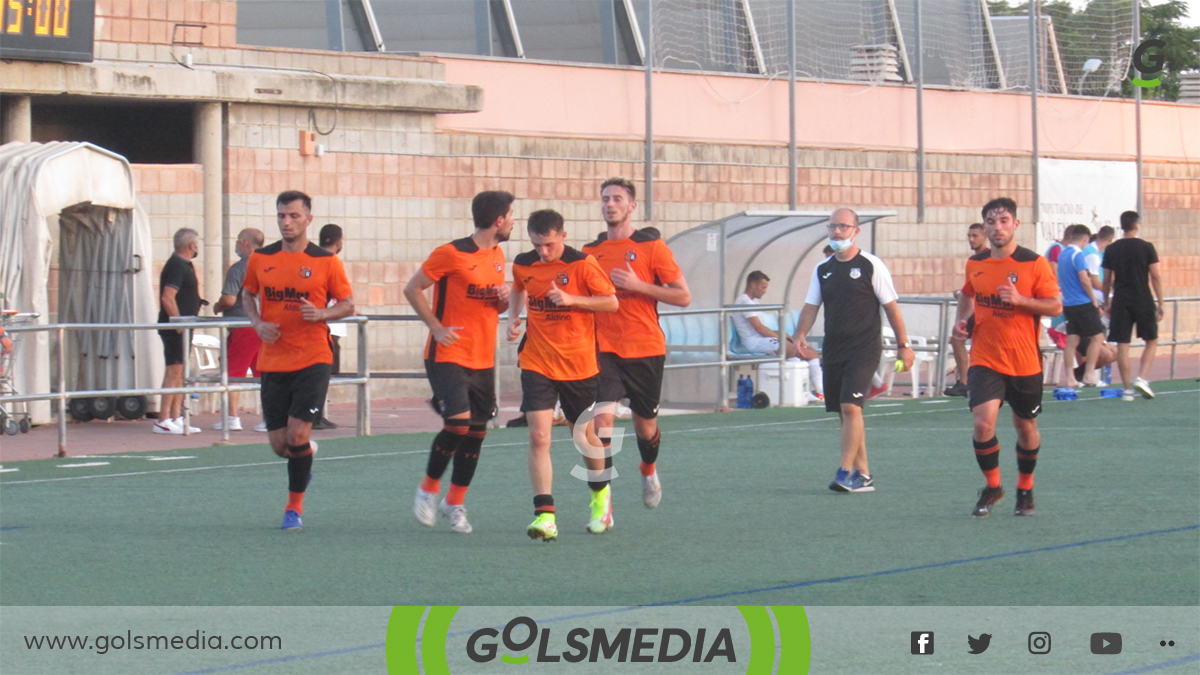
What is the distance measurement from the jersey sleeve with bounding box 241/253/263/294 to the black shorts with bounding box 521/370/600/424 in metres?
1.65

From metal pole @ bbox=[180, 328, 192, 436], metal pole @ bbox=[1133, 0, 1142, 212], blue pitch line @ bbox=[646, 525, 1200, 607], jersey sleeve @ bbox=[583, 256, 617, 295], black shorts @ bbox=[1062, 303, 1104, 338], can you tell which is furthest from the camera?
metal pole @ bbox=[1133, 0, 1142, 212]

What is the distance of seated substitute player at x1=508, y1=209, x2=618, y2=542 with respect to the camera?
29.9 ft

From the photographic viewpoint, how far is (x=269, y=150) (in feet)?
64.9

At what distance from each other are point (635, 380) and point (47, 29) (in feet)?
33.3

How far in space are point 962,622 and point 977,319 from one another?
3.47 metres

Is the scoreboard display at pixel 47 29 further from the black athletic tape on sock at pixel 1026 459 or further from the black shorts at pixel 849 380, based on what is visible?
the black athletic tape on sock at pixel 1026 459

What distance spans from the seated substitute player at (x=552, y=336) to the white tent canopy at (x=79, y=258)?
26.2ft

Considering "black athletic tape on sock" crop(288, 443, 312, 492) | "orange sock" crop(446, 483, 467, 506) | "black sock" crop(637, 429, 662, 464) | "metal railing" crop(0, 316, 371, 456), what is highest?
"metal railing" crop(0, 316, 371, 456)

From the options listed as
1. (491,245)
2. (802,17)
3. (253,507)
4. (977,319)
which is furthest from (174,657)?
(802,17)

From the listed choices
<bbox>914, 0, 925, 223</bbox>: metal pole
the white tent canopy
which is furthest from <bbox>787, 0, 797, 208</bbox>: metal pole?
the white tent canopy

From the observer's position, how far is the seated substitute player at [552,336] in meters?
9.10

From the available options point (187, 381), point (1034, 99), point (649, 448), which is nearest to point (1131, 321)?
point (1034, 99)

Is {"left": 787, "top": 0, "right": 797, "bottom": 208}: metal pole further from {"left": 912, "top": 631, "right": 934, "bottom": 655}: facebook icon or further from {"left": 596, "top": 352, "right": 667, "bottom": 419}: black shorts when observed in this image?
{"left": 912, "top": 631, "right": 934, "bottom": 655}: facebook icon

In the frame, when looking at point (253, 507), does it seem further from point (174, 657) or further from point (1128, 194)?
point (1128, 194)
